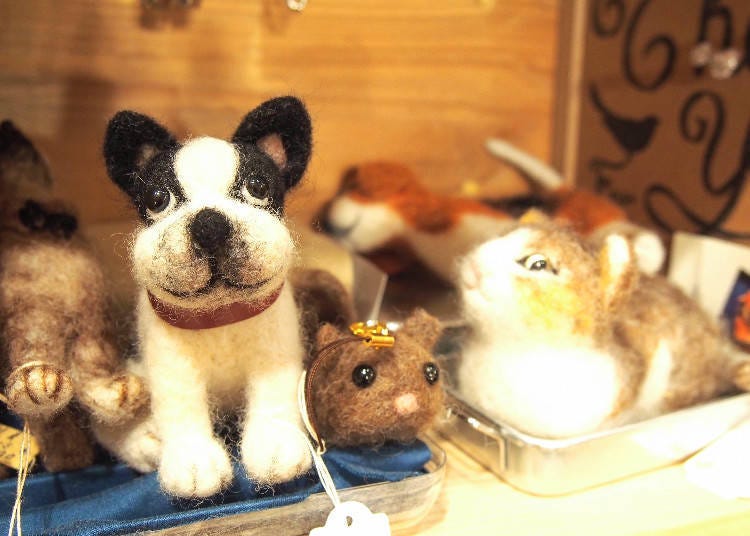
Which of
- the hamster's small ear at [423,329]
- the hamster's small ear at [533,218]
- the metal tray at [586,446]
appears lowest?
the metal tray at [586,446]

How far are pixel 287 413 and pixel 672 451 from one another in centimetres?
31

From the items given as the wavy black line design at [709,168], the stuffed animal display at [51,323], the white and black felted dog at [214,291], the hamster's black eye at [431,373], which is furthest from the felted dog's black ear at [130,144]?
the wavy black line design at [709,168]

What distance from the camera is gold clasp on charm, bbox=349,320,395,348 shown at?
17.8 inches

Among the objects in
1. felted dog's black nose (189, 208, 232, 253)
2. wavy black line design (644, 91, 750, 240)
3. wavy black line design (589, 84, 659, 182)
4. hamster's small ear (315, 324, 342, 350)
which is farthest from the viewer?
wavy black line design (589, 84, 659, 182)

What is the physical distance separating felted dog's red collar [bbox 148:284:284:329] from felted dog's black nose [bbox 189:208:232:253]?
6 centimetres

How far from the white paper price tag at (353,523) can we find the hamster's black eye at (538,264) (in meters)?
0.20

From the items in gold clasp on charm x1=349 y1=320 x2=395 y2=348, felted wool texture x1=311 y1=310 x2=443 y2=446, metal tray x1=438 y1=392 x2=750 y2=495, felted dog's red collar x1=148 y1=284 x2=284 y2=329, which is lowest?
metal tray x1=438 y1=392 x2=750 y2=495

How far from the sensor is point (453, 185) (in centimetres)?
94

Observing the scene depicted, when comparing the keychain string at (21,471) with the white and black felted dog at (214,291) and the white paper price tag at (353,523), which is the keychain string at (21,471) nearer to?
the white and black felted dog at (214,291)

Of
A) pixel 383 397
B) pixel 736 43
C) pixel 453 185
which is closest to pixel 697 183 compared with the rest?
pixel 736 43

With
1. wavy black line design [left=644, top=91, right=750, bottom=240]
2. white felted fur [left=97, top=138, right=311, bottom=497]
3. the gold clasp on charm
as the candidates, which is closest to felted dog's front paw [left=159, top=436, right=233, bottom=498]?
white felted fur [left=97, top=138, right=311, bottom=497]

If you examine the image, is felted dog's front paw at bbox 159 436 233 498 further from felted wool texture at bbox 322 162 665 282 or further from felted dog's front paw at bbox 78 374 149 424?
felted wool texture at bbox 322 162 665 282

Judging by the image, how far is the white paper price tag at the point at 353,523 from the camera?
417 millimetres

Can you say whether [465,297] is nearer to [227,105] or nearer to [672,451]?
[672,451]
